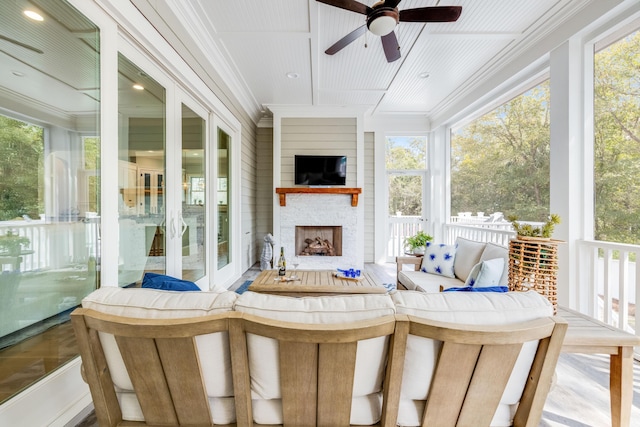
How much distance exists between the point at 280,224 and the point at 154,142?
291 centimetres

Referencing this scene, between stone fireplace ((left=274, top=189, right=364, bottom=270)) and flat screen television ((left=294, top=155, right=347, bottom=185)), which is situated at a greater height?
flat screen television ((left=294, top=155, right=347, bottom=185))

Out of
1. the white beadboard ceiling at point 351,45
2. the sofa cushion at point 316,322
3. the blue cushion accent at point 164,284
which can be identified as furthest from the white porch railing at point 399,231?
the sofa cushion at point 316,322

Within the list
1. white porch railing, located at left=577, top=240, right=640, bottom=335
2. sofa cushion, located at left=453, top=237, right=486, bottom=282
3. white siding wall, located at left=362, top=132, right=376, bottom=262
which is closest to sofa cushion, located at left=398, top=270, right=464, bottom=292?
sofa cushion, located at left=453, top=237, right=486, bottom=282

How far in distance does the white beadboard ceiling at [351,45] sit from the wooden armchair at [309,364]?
8.97ft

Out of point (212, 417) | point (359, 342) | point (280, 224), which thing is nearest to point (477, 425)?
point (359, 342)

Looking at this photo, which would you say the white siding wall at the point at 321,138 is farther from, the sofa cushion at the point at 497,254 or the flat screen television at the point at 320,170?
the sofa cushion at the point at 497,254

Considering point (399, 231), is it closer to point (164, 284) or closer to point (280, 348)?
point (164, 284)

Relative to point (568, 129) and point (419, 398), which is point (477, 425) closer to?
point (419, 398)

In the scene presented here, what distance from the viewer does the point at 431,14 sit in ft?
7.43

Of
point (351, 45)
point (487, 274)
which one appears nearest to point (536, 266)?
point (487, 274)

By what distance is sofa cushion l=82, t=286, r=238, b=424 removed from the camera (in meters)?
1.01

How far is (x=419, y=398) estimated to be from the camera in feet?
3.49

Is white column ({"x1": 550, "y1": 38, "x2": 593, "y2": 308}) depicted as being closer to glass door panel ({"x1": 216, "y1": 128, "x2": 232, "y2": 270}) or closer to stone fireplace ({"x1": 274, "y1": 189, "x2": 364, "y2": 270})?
stone fireplace ({"x1": 274, "y1": 189, "x2": 364, "y2": 270})

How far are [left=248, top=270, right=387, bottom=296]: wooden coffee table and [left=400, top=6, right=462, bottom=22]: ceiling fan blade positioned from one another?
2.34 m
